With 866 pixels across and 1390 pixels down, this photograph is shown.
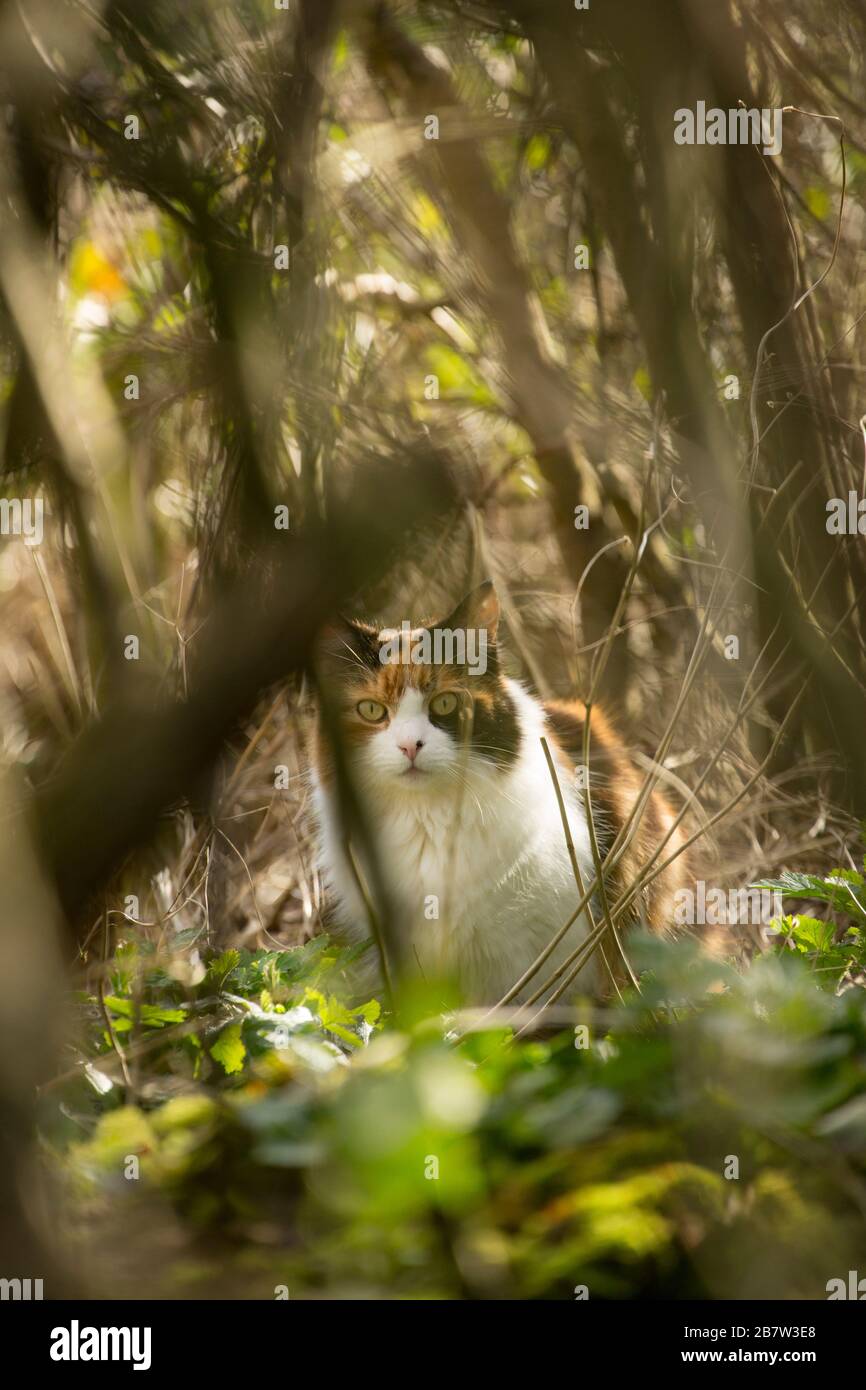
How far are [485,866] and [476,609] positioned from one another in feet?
2.16

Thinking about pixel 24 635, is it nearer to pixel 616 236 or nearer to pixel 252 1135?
pixel 252 1135

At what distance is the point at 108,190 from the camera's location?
8.25 ft

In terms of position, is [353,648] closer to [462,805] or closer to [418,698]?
[418,698]

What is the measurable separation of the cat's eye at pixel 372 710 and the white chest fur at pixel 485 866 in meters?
0.16

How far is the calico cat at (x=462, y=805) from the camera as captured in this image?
2799 mm

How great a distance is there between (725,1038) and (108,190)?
2.15 metres

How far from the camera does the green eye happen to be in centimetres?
285

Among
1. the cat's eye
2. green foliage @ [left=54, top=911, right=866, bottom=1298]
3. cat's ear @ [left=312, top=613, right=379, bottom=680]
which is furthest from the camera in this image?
the cat's eye

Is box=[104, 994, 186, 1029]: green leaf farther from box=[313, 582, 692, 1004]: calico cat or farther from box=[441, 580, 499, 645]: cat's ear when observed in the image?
box=[441, 580, 499, 645]: cat's ear

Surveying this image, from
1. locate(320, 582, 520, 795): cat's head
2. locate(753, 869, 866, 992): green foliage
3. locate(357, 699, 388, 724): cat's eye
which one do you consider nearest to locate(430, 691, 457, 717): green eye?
locate(320, 582, 520, 795): cat's head

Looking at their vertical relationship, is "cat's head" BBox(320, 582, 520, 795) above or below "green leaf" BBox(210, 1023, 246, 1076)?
above

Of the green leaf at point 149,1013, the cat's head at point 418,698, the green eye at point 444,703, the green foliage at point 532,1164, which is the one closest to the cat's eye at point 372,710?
the cat's head at point 418,698

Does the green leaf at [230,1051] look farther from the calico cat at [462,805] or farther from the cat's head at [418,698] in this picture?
the cat's head at [418,698]
